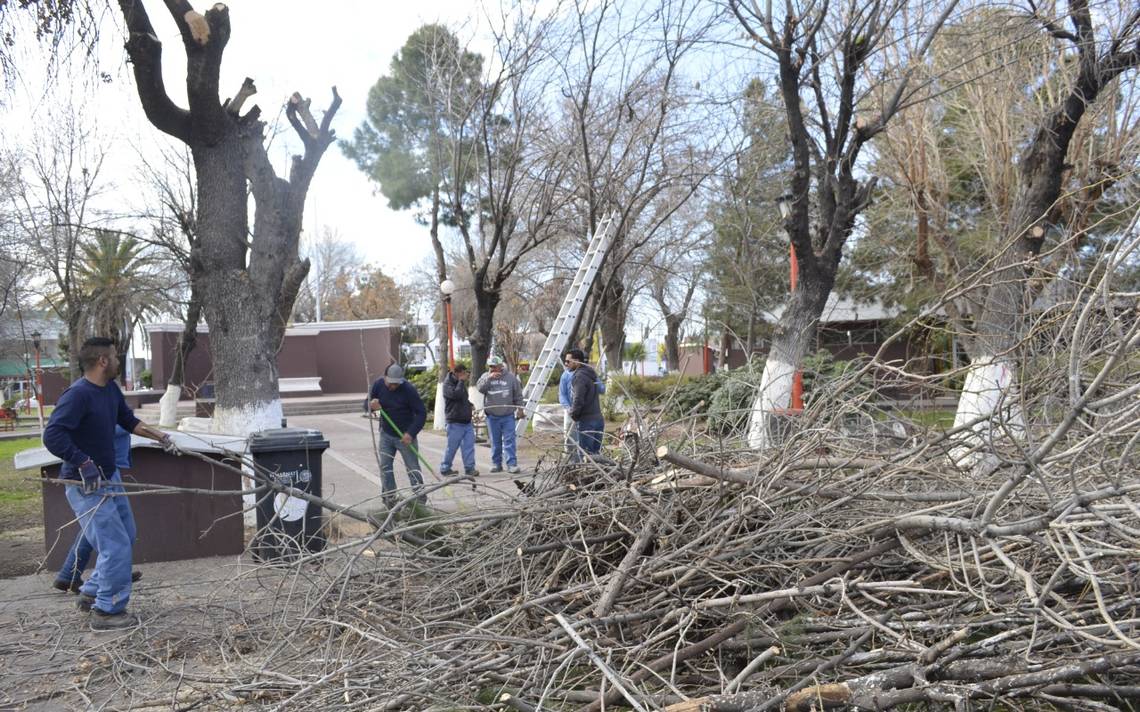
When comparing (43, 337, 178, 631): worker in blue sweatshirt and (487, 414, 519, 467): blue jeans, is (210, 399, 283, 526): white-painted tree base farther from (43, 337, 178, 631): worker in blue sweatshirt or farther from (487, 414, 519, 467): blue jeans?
(43, 337, 178, 631): worker in blue sweatshirt

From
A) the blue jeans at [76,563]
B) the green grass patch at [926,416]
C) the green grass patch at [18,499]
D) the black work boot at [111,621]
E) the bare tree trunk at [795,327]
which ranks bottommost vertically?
the green grass patch at [18,499]

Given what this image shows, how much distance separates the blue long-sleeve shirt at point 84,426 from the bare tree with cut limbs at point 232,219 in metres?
3.34

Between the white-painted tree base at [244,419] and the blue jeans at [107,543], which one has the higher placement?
the white-painted tree base at [244,419]

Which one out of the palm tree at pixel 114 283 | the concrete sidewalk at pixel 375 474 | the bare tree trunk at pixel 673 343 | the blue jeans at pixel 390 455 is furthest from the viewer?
the bare tree trunk at pixel 673 343

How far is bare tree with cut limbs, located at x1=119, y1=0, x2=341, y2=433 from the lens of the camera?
8469mm

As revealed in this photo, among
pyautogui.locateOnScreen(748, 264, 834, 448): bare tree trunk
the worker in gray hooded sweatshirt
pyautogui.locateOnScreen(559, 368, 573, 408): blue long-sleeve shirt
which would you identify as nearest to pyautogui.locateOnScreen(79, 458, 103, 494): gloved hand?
pyautogui.locateOnScreen(559, 368, 573, 408): blue long-sleeve shirt

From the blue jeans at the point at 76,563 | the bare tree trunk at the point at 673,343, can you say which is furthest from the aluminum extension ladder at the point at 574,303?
the bare tree trunk at the point at 673,343

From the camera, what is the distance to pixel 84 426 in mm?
5344

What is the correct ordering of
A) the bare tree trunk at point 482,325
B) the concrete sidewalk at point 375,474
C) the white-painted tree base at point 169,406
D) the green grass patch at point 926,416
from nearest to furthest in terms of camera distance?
the green grass patch at point 926,416
the concrete sidewalk at point 375,474
the bare tree trunk at point 482,325
the white-painted tree base at point 169,406

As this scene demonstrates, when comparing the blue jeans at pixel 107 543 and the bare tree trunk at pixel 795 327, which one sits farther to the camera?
the bare tree trunk at pixel 795 327

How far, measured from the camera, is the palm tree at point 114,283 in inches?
1008

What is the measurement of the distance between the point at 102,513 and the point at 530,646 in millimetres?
3068

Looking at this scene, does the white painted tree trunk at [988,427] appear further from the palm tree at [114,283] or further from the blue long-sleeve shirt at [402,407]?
the palm tree at [114,283]

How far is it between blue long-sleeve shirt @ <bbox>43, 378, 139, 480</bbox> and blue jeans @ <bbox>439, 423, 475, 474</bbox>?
18.2ft
